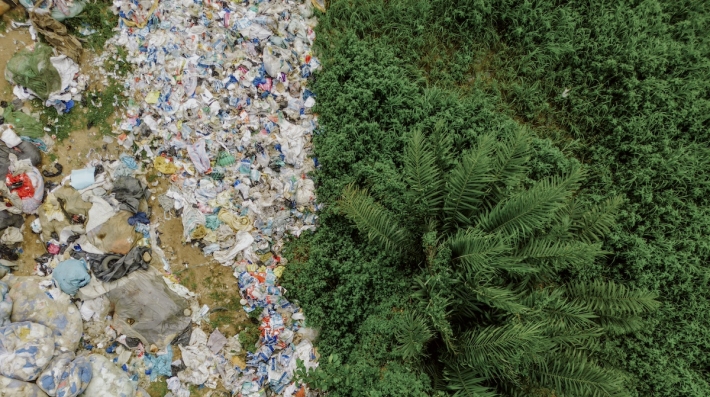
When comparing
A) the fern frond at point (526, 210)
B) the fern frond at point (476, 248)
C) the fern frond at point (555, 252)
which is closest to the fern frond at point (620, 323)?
the fern frond at point (555, 252)

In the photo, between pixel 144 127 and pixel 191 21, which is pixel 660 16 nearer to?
pixel 191 21

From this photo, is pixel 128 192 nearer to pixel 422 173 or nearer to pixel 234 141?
pixel 234 141

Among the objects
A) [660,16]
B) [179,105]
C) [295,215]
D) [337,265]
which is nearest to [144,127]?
[179,105]

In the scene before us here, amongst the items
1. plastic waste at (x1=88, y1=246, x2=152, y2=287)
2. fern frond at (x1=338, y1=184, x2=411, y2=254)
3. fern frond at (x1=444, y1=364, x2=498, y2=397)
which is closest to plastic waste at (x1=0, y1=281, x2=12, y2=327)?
plastic waste at (x1=88, y1=246, x2=152, y2=287)

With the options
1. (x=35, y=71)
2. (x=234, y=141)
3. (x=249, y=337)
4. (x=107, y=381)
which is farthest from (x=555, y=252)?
(x=35, y=71)

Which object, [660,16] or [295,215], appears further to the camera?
[660,16]

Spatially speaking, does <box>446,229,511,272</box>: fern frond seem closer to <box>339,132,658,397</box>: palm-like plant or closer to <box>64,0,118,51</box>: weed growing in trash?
<box>339,132,658,397</box>: palm-like plant
